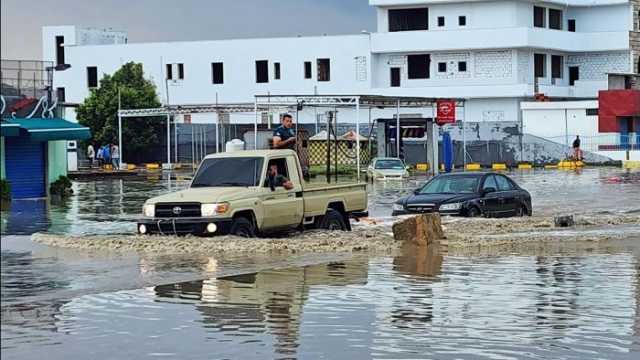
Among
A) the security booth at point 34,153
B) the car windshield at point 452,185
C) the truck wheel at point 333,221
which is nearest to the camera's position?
the truck wheel at point 333,221

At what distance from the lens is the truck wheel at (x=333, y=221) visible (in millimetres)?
21234

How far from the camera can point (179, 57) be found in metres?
90.1

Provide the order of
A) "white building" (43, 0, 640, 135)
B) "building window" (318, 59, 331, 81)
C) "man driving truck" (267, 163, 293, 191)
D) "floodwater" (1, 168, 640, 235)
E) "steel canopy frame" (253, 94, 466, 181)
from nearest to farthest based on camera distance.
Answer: "man driving truck" (267, 163, 293, 191), "floodwater" (1, 168, 640, 235), "steel canopy frame" (253, 94, 466, 181), "white building" (43, 0, 640, 135), "building window" (318, 59, 331, 81)

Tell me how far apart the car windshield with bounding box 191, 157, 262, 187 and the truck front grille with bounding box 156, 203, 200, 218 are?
1052mm

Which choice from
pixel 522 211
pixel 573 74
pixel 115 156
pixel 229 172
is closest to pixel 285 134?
pixel 229 172

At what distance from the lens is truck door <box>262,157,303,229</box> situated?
64.4ft

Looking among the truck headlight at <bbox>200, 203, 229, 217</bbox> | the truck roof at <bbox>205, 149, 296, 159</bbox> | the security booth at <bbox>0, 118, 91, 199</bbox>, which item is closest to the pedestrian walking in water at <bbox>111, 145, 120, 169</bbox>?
the security booth at <bbox>0, 118, 91, 199</bbox>

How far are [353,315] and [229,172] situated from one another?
26.9ft

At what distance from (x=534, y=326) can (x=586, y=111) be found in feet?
220

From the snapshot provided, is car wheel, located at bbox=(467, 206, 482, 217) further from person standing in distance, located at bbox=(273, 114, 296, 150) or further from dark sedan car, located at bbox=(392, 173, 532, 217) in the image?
person standing in distance, located at bbox=(273, 114, 296, 150)

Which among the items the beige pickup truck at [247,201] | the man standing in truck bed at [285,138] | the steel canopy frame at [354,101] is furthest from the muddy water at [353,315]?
the steel canopy frame at [354,101]

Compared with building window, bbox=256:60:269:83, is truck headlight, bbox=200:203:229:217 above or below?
below

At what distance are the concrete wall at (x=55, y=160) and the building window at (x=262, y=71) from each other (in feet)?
158

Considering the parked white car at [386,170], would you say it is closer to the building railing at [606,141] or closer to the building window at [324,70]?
the building railing at [606,141]
